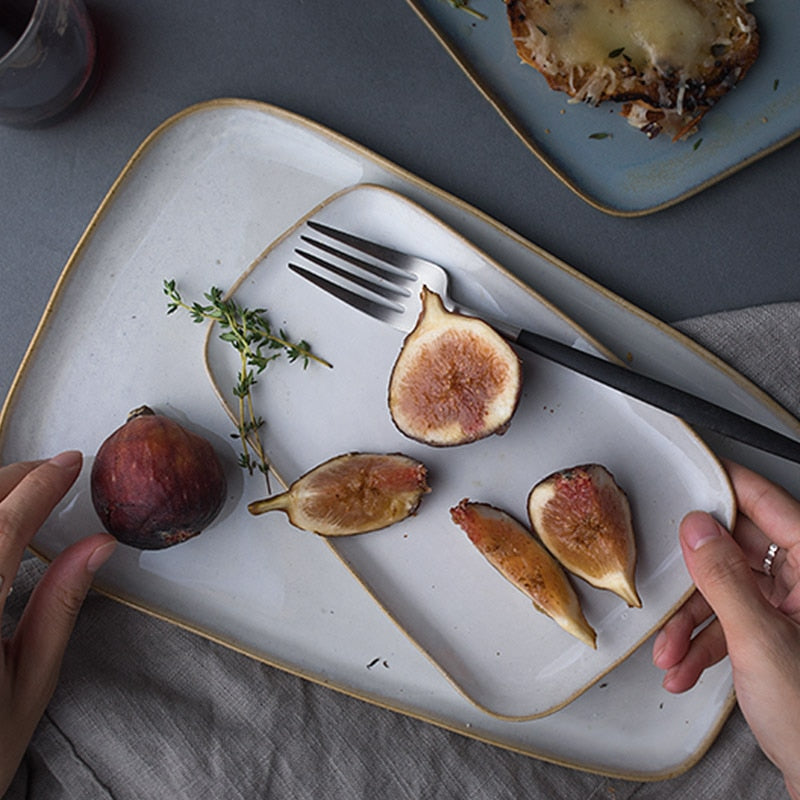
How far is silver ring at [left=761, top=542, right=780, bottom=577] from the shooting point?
1.47 metres

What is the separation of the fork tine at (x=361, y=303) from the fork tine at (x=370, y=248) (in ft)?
0.23

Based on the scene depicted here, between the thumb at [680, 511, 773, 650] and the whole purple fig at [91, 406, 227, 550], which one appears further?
the whole purple fig at [91, 406, 227, 550]

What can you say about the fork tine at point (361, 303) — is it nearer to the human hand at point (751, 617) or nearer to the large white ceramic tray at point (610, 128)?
the large white ceramic tray at point (610, 128)

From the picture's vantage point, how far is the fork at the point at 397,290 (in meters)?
1.36

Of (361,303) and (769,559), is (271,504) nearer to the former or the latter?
(361,303)

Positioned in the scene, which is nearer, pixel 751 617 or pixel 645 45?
pixel 751 617

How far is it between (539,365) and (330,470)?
1.28 feet

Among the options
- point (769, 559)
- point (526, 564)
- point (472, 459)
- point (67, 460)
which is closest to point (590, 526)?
point (526, 564)

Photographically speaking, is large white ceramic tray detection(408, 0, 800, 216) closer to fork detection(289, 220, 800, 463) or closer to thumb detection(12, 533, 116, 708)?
fork detection(289, 220, 800, 463)

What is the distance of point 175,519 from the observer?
4.43 ft

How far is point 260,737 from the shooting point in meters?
1.49

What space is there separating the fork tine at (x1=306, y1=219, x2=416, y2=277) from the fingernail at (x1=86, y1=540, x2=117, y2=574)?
0.63 meters

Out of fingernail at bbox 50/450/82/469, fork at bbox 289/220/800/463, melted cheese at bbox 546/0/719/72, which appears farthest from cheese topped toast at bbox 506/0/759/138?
fingernail at bbox 50/450/82/469

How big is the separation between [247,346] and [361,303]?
203 millimetres
